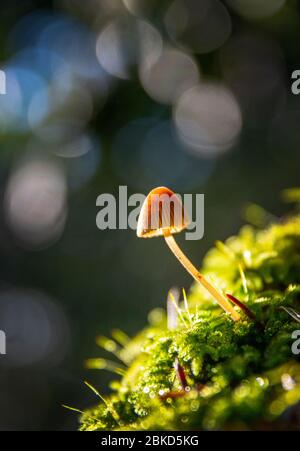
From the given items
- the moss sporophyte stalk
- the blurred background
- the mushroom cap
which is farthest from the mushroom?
the blurred background

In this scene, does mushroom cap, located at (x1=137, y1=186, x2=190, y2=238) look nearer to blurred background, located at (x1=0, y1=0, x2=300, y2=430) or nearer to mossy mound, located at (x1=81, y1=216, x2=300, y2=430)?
mossy mound, located at (x1=81, y1=216, x2=300, y2=430)

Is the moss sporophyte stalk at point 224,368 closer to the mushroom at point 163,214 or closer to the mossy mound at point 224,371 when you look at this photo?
the mossy mound at point 224,371

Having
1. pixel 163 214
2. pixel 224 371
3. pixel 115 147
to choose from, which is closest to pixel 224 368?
pixel 224 371

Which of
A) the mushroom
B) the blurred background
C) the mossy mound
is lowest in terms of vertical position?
the mossy mound

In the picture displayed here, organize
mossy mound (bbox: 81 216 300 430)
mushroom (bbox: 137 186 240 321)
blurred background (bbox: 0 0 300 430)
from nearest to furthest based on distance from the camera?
mossy mound (bbox: 81 216 300 430)
mushroom (bbox: 137 186 240 321)
blurred background (bbox: 0 0 300 430)

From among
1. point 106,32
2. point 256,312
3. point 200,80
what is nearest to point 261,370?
point 256,312

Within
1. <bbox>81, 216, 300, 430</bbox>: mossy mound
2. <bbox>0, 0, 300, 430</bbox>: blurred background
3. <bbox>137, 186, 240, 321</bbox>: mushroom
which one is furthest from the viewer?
<bbox>0, 0, 300, 430</bbox>: blurred background
